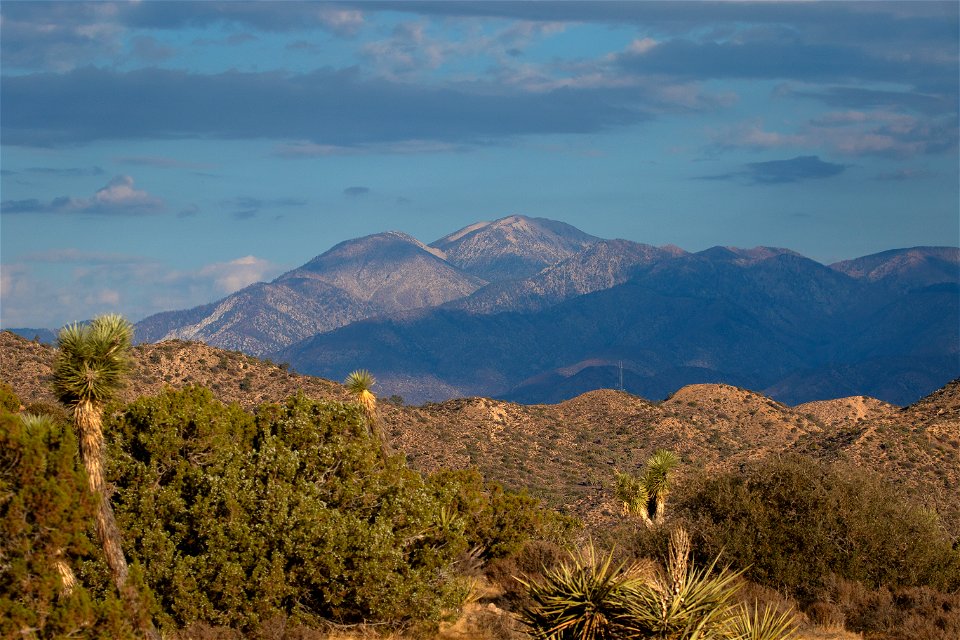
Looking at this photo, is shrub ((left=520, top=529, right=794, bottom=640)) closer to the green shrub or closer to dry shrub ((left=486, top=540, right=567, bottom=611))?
dry shrub ((left=486, top=540, right=567, bottom=611))

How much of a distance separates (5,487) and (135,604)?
2647 millimetres

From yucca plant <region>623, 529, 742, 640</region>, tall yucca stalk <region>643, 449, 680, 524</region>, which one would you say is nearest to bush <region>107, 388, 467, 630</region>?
yucca plant <region>623, 529, 742, 640</region>

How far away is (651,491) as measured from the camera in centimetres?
3956

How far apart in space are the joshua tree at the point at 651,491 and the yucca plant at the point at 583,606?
2368 cm

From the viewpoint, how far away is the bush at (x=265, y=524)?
59.7 feet

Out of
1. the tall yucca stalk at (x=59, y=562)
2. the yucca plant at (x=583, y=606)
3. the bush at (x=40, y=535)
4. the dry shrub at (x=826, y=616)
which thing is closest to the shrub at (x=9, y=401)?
the tall yucca stalk at (x=59, y=562)

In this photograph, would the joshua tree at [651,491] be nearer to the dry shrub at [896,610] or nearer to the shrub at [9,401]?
the dry shrub at [896,610]

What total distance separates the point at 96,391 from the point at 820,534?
15.1m

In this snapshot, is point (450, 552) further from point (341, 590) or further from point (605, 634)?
point (605, 634)

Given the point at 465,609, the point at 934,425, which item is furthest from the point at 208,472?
the point at 934,425

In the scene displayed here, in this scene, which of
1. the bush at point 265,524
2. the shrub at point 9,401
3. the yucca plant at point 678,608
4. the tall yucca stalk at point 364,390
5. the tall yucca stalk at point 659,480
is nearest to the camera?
the yucca plant at point 678,608

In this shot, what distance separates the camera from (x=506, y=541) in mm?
25812

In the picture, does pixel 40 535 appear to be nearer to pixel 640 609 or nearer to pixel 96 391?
pixel 96 391

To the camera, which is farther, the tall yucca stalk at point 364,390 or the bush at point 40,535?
the tall yucca stalk at point 364,390
